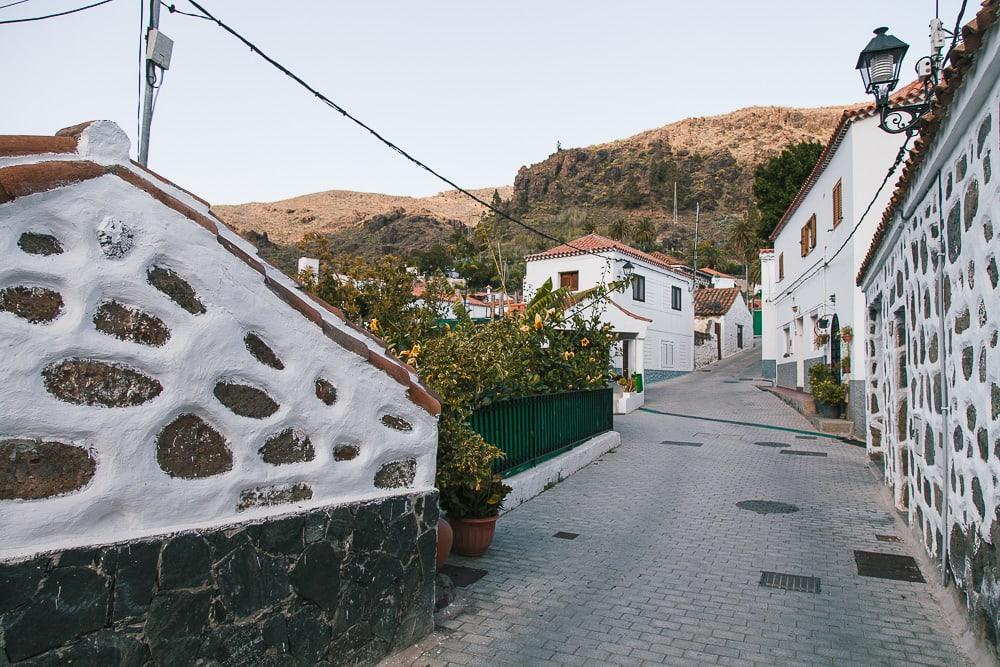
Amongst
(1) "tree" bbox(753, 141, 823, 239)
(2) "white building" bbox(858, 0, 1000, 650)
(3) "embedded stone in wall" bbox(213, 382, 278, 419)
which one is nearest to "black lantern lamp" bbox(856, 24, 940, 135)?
(2) "white building" bbox(858, 0, 1000, 650)

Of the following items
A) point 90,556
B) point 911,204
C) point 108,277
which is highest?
point 911,204

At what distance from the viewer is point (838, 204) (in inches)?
627

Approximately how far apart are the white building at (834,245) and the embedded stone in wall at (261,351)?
1012 centimetres

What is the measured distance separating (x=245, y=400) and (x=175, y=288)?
0.67m

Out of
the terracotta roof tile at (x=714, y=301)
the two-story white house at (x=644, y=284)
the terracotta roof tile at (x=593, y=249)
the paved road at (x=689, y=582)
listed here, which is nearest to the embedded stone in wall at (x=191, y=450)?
the paved road at (x=689, y=582)

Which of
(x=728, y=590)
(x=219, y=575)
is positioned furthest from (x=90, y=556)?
(x=728, y=590)

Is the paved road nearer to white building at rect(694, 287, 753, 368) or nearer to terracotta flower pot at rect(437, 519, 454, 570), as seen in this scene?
terracotta flower pot at rect(437, 519, 454, 570)

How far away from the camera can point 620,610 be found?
530cm

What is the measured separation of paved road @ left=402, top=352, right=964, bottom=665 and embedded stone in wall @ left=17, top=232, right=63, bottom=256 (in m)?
3.20

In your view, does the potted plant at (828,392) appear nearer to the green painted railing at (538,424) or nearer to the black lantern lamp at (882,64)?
the green painted railing at (538,424)

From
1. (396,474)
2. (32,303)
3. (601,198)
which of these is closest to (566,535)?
(396,474)

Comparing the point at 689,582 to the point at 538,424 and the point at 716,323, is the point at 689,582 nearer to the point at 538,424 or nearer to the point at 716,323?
the point at 538,424

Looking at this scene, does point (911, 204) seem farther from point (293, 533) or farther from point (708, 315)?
point (708, 315)

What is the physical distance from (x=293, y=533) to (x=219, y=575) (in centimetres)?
46
